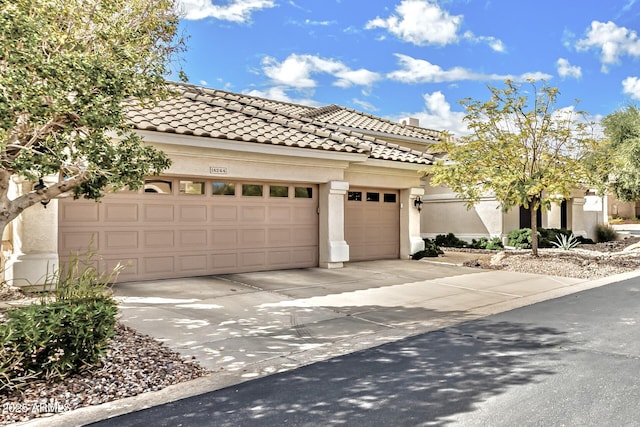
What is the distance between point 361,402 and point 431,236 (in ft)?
63.8

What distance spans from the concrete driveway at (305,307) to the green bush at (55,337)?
3.93ft

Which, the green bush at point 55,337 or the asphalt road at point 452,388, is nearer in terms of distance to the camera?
the asphalt road at point 452,388

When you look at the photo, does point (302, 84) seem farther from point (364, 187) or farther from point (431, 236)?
point (364, 187)

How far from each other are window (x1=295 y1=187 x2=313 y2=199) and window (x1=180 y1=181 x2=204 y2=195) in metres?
2.93

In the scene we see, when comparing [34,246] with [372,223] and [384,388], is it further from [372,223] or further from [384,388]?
[372,223]

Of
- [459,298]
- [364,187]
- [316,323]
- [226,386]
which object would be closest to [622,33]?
[364,187]

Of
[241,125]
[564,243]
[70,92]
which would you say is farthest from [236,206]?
[564,243]

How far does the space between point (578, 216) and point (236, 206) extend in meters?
21.0

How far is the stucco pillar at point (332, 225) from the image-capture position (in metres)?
13.6

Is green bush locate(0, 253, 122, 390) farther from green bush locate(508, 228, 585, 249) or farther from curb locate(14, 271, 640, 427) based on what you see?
green bush locate(508, 228, 585, 249)

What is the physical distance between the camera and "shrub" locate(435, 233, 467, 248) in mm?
21266

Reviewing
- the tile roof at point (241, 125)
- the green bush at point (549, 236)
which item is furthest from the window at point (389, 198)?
the green bush at point (549, 236)

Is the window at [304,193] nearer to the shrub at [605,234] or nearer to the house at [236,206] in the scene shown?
the house at [236,206]

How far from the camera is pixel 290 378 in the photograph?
499 cm
